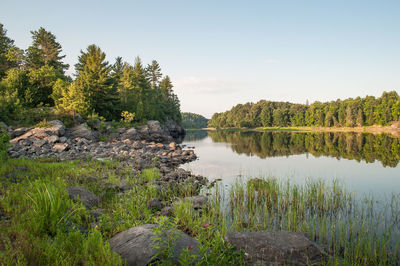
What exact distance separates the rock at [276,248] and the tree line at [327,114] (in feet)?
336

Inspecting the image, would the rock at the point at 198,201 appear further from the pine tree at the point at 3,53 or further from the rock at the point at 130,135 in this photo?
the pine tree at the point at 3,53

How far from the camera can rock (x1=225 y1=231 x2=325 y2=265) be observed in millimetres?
4691

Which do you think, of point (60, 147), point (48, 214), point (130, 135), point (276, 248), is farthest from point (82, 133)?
point (276, 248)

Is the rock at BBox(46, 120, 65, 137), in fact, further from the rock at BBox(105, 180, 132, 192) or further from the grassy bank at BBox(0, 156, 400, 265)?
the rock at BBox(105, 180, 132, 192)

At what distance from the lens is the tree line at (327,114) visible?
282ft

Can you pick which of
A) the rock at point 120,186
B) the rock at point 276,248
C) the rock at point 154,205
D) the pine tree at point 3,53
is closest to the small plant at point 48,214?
the rock at point 276,248

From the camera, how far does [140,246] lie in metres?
4.10

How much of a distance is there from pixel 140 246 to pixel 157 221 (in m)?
0.51

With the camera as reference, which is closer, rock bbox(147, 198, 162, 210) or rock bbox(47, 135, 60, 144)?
rock bbox(147, 198, 162, 210)

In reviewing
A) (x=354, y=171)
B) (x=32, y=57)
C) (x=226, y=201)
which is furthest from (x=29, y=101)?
(x=354, y=171)

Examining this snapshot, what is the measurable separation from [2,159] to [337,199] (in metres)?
16.1

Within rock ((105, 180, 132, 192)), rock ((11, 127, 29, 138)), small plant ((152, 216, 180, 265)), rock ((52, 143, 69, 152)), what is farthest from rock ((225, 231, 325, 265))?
rock ((11, 127, 29, 138))

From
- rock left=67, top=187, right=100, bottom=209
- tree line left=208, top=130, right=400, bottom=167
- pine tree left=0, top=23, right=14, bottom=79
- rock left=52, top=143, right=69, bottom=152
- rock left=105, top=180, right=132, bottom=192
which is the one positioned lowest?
tree line left=208, top=130, right=400, bottom=167

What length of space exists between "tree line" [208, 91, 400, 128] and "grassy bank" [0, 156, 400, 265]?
97.8 meters
